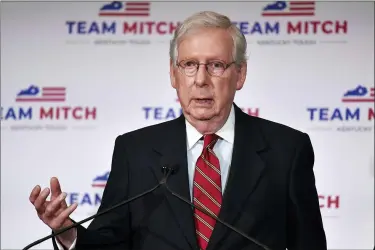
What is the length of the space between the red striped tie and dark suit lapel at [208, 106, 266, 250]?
3 centimetres

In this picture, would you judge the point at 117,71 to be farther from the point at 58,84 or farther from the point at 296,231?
the point at 296,231

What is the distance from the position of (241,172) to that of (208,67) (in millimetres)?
294

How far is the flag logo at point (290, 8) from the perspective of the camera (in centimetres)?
363

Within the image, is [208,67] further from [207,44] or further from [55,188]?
[55,188]

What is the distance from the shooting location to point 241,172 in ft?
5.98

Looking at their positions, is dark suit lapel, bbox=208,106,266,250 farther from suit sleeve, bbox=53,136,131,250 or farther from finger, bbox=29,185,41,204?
finger, bbox=29,185,41,204

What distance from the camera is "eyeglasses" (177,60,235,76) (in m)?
1.82

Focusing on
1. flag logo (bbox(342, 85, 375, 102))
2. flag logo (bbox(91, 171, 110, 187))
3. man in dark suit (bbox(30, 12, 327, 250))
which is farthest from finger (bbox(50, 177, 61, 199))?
flag logo (bbox(342, 85, 375, 102))

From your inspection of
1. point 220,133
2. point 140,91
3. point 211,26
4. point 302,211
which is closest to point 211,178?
point 220,133

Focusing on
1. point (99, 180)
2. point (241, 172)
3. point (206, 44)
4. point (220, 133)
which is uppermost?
point (206, 44)

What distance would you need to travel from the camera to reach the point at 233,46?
6.07 feet

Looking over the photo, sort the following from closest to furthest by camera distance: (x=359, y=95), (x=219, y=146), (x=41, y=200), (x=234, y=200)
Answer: (x=41, y=200), (x=234, y=200), (x=219, y=146), (x=359, y=95)

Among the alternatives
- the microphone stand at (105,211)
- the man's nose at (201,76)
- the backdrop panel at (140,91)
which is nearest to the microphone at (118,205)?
the microphone stand at (105,211)

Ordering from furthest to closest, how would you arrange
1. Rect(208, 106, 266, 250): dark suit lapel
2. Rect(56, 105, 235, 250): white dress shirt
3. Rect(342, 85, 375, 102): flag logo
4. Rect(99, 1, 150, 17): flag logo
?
1. Rect(99, 1, 150, 17): flag logo
2. Rect(342, 85, 375, 102): flag logo
3. Rect(56, 105, 235, 250): white dress shirt
4. Rect(208, 106, 266, 250): dark suit lapel
